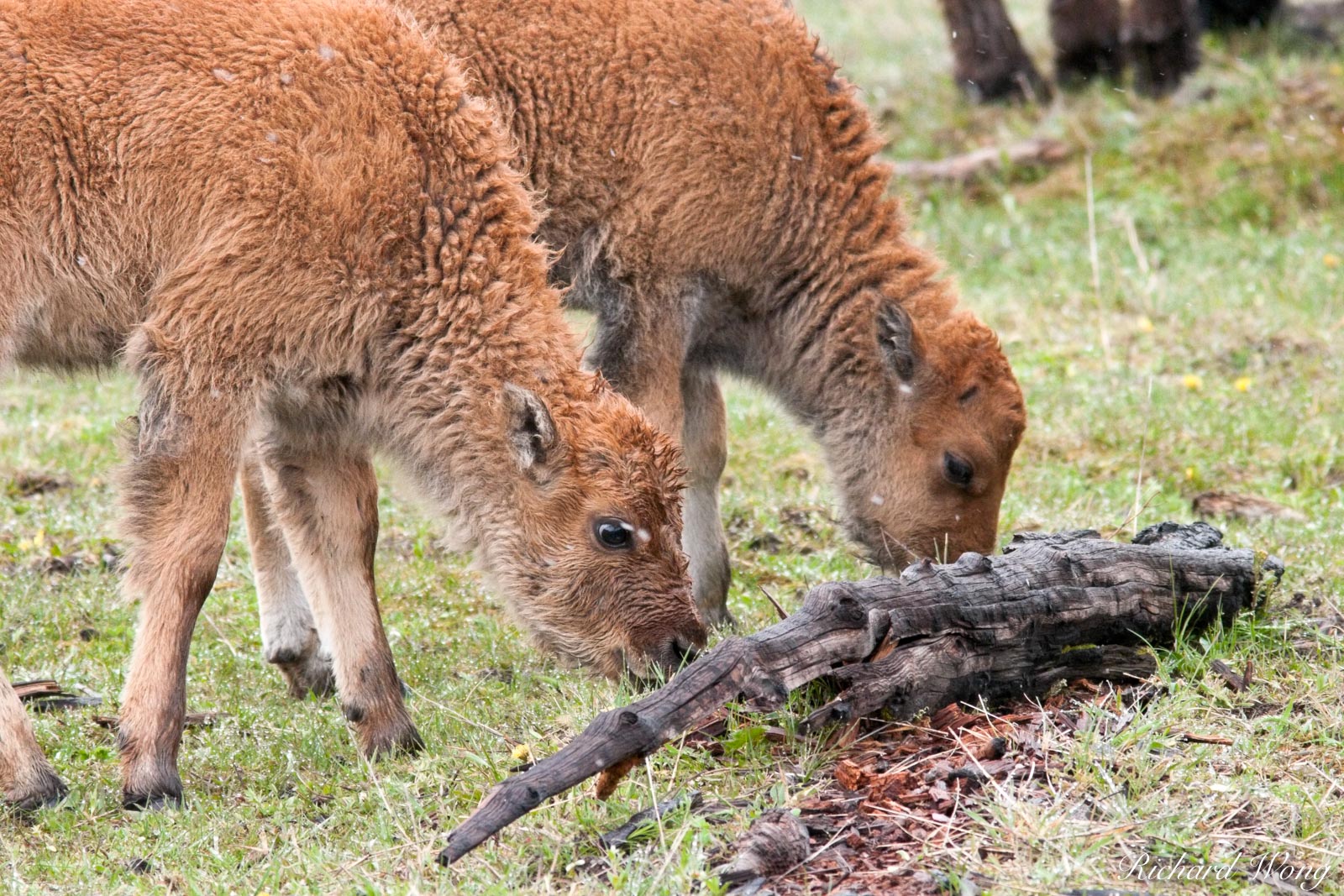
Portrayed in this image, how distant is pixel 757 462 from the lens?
9172 mm

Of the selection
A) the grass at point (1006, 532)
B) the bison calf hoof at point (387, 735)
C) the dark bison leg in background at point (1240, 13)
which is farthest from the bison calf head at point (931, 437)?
the dark bison leg in background at point (1240, 13)

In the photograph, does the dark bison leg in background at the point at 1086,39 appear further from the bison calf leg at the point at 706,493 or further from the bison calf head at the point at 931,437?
the bison calf head at the point at 931,437

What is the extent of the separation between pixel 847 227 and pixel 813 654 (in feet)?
9.78

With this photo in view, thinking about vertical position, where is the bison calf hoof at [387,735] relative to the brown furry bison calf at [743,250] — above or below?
below

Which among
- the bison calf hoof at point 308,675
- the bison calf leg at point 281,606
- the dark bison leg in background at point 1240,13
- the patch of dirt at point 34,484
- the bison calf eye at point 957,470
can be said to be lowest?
the patch of dirt at point 34,484

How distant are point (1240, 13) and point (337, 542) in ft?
40.6

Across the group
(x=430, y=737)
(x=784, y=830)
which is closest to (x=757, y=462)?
(x=430, y=737)

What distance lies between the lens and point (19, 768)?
5180mm

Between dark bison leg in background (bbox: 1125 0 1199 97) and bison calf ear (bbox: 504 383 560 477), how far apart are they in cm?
1026

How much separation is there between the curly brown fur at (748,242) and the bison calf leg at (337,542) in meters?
1.29

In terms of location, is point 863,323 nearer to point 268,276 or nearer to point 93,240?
point 268,276

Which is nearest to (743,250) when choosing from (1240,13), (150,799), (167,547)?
(167,547)

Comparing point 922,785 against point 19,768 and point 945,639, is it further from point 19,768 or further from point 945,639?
point 19,768

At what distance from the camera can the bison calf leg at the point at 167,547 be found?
5289 millimetres
